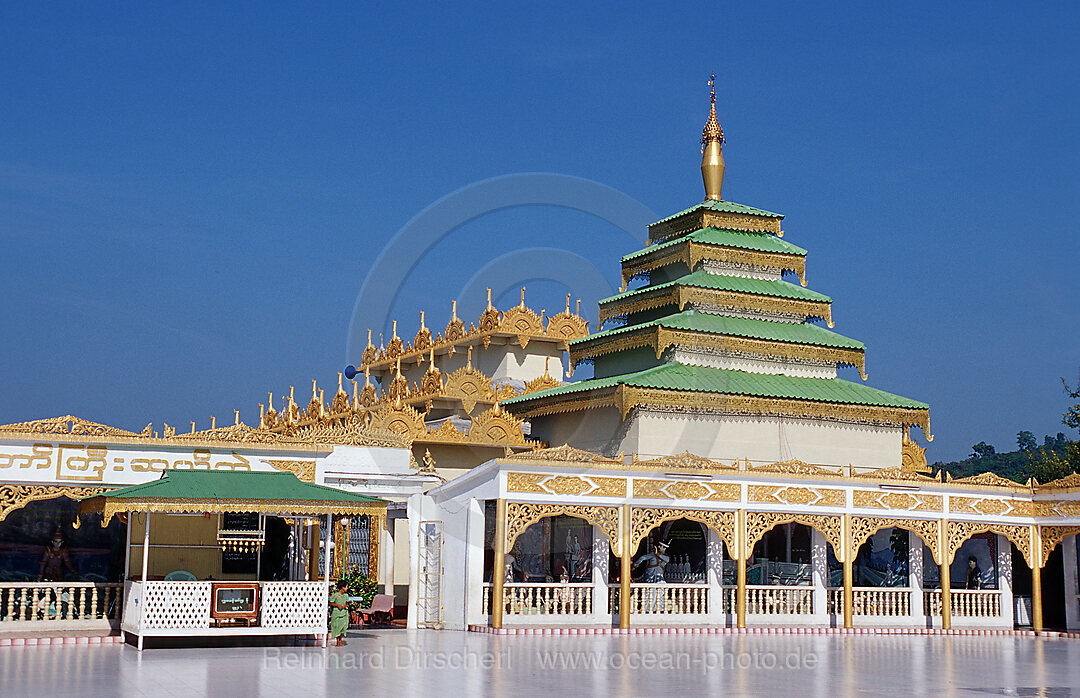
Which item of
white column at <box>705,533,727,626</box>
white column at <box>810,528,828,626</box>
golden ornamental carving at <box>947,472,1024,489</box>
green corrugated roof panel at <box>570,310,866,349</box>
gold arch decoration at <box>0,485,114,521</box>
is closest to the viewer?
gold arch decoration at <box>0,485,114,521</box>

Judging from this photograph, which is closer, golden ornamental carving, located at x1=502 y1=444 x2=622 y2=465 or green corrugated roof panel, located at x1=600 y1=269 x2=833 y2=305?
golden ornamental carving, located at x1=502 y1=444 x2=622 y2=465

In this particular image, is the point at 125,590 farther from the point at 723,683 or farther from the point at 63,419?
the point at 723,683

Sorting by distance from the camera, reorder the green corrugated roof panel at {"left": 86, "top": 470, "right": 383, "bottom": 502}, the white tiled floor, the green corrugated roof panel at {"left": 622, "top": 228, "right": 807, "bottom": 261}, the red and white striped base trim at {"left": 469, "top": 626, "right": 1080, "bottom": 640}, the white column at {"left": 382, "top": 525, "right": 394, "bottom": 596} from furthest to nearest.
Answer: the green corrugated roof panel at {"left": 622, "top": 228, "right": 807, "bottom": 261} → the white column at {"left": 382, "top": 525, "right": 394, "bottom": 596} → the red and white striped base trim at {"left": 469, "top": 626, "right": 1080, "bottom": 640} → the green corrugated roof panel at {"left": 86, "top": 470, "right": 383, "bottom": 502} → the white tiled floor

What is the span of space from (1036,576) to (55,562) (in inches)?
725

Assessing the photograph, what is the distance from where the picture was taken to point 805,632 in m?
22.8

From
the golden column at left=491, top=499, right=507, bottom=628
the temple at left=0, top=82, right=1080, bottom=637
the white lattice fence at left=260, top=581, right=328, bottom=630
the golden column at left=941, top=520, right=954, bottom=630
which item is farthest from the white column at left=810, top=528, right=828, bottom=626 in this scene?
the white lattice fence at left=260, top=581, right=328, bottom=630

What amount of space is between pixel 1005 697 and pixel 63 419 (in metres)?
14.4

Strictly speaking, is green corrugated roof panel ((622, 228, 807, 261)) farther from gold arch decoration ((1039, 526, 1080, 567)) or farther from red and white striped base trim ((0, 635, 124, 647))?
red and white striped base trim ((0, 635, 124, 647))

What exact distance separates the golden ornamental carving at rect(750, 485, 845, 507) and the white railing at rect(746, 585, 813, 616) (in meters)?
1.81

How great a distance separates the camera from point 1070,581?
25.0 m

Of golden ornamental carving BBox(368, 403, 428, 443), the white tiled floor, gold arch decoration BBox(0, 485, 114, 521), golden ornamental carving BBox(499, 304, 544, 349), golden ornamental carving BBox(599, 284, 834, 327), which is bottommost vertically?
the white tiled floor

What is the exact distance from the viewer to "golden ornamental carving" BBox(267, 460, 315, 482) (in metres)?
20.7

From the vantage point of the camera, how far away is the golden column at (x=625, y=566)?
21531 mm

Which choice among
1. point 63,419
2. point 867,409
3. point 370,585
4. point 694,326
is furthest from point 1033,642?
point 63,419
